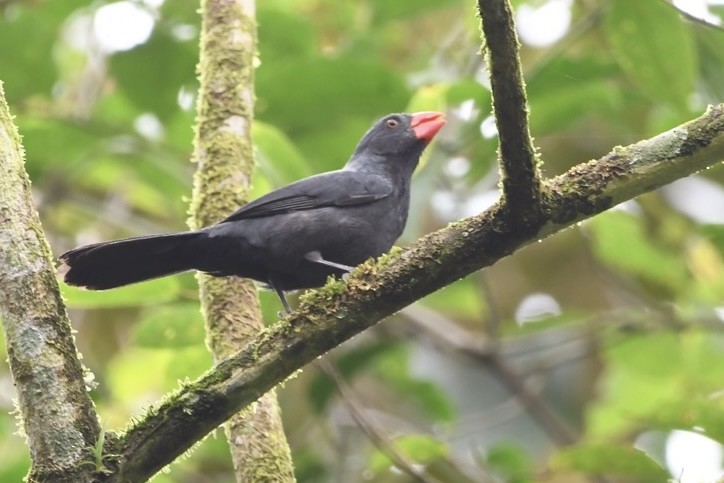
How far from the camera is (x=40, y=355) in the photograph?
2.43 m

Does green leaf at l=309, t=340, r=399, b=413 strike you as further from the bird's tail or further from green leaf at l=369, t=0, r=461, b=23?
green leaf at l=369, t=0, r=461, b=23

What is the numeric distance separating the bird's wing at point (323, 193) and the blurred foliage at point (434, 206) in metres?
0.19

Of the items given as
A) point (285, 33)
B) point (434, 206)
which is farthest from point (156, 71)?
point (434, 206)

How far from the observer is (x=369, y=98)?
5113 mm

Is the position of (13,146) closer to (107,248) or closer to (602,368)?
(107,248)

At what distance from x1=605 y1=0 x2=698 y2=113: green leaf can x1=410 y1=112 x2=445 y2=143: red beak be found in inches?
36.2

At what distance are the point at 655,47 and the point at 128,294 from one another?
2350mm

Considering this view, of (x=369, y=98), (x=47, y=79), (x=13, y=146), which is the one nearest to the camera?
(x=13, y=146)

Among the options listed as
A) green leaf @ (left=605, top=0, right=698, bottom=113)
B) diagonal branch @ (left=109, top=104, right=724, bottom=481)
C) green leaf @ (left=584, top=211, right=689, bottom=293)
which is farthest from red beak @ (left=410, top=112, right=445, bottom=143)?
diagonal branch @ (left=109, top=104, right=724, bottom=481)

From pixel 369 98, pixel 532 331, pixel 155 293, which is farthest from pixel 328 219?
pixel 532 331

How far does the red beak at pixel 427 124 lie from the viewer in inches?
191

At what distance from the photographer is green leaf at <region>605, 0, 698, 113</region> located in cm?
396

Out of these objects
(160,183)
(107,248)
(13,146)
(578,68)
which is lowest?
(13,146)

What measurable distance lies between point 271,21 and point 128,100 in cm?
91
